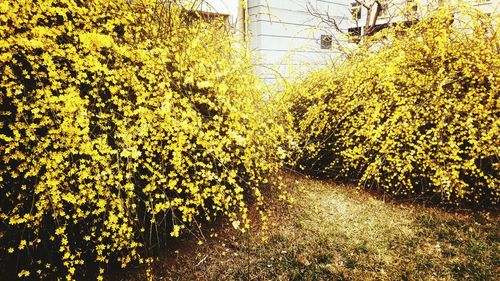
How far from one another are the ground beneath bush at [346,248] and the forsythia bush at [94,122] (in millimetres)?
426

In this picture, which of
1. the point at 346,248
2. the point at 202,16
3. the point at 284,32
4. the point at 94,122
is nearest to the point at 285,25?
the point at 284,32

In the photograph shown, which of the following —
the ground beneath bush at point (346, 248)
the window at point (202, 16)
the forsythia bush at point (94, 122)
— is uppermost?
the window at point (202, 16)

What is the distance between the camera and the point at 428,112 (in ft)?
10.6

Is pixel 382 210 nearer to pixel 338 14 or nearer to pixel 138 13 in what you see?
pixel 138 13

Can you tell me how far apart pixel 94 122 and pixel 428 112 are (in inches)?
123

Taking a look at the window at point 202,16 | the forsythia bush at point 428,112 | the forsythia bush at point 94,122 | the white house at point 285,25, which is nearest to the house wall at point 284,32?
the white house at point 285,25

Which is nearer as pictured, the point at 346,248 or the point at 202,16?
the point at 346,248

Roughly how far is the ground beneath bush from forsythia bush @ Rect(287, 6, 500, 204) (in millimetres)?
366

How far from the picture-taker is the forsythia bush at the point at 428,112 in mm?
3119

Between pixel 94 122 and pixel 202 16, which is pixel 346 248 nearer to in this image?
pixel 94 122

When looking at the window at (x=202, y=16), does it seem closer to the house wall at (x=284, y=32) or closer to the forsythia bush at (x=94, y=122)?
the forsythia bush at (x=94, y=122)

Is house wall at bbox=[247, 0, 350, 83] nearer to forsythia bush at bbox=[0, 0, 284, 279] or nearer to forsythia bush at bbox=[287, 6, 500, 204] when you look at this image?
forsythia bush at bbox=[287, 6, 500, 204]

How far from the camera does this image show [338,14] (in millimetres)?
7785

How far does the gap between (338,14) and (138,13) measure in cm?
645
